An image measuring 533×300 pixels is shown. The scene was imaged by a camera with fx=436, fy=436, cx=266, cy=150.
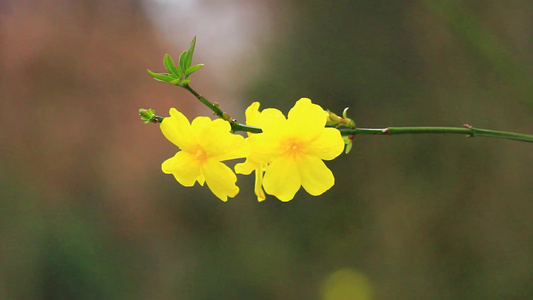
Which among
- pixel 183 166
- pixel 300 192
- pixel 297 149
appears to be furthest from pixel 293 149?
pixel 300 192

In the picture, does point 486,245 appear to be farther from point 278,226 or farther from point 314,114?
point 314,114

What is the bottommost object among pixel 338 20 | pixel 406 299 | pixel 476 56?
pixel 406 299

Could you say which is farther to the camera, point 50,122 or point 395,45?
point 50,122

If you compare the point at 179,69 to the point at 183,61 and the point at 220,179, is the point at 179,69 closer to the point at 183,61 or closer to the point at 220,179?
the point at 183,61

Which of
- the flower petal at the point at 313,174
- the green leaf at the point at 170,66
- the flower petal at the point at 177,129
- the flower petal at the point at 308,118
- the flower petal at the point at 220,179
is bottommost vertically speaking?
the flower petal at the point at 220,179

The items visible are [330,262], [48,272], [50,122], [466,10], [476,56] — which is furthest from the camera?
[50,122]

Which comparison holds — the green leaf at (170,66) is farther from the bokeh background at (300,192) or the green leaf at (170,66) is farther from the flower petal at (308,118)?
the bokeh background at (300,192)

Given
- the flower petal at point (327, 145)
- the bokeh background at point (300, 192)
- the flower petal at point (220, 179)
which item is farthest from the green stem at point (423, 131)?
the bokeh background at point (300, 192)

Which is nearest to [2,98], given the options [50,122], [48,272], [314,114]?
[50,122]
